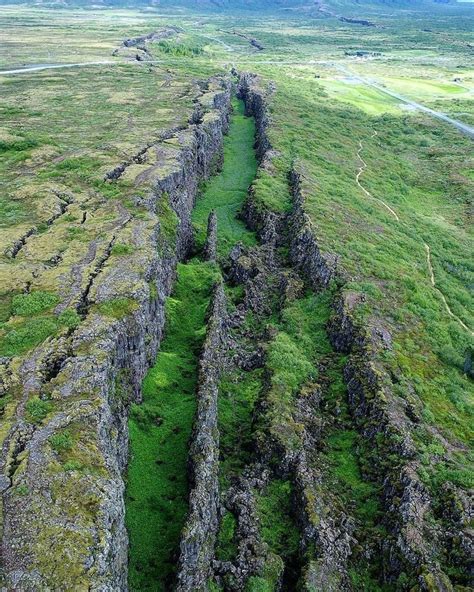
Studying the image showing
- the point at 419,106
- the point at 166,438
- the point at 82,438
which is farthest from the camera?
the point at 419,106

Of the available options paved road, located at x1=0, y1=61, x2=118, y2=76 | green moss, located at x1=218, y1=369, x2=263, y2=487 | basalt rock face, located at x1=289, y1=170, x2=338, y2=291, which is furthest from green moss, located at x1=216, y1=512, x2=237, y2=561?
paved road, located at x1=0, y1=61, x2=118, y2=76

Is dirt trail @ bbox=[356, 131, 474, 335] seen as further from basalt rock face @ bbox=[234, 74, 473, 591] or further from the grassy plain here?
basalt rock face @ bbox=[234, 74, 473, 591]

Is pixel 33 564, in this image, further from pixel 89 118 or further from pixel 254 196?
A: pixel 89 118

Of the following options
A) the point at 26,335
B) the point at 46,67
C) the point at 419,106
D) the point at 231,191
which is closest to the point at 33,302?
the point at 26,335

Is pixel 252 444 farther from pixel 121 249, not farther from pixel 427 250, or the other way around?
pixel 427 250

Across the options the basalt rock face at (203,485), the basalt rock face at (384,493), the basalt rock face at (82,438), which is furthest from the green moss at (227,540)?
the basalt rock face at (82,438)

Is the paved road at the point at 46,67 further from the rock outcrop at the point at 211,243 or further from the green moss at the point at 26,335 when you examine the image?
the green moss at the point at 26,335
